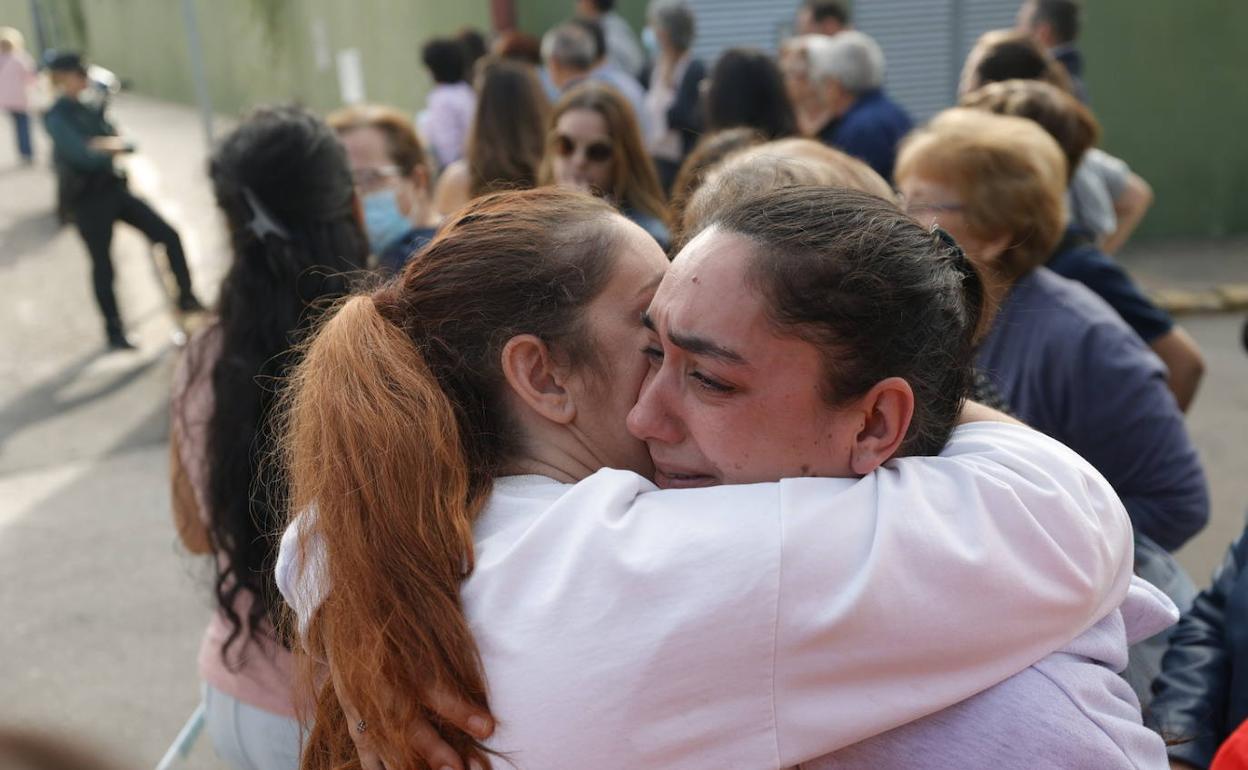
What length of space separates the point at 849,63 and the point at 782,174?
3.65 m

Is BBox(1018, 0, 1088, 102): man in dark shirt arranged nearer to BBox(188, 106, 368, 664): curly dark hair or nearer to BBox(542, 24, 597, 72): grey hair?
BBox(542, 24, 597, 72): grey hair

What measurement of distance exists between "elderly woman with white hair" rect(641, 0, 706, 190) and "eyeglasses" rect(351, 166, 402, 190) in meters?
2.69

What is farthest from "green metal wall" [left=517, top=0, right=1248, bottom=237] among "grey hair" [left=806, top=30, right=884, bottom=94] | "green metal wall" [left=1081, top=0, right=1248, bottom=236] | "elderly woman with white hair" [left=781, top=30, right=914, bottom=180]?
"grey hair" [left=806, top=30, right=884, bottom=94]

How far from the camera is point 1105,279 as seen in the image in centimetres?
314

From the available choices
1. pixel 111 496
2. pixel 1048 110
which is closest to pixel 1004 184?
pixel 1048 110

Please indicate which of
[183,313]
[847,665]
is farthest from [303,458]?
[183,313]

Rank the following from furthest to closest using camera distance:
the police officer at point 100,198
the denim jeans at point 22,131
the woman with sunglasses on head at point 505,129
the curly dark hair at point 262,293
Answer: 1. the denim jeans at point 22,131
2. the police officer at point 100,198
3. the woman with sunglasses on head at point 505,129
4. the curly dark hair at point 262,293

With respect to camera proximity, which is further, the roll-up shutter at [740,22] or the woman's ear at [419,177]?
the roll-up shutter at [740,22]

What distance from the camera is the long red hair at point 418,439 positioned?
4.08 feet

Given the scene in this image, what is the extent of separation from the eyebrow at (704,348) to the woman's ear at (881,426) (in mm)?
142

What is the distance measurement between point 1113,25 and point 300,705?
9432 mm

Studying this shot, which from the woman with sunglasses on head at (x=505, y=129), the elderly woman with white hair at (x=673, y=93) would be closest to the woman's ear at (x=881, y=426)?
the woman with sunglasses on head at (x=505, y=129)

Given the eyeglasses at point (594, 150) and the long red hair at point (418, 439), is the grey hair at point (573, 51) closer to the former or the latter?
the eyeglasses at point (594, 150)

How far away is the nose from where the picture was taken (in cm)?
134
